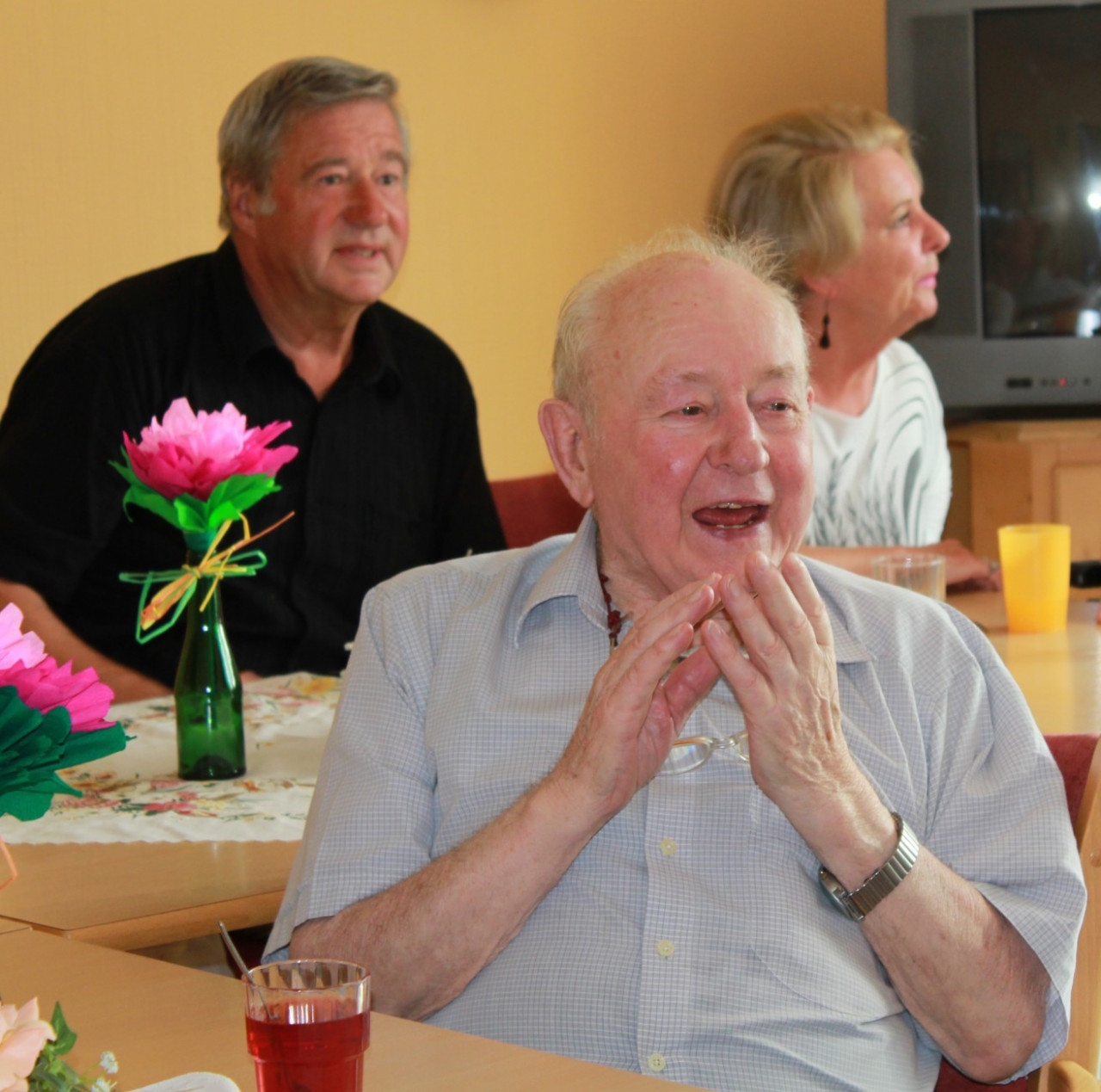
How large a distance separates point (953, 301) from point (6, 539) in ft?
8.51

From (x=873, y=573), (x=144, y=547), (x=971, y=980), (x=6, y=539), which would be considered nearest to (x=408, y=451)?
(x=144, y=547)

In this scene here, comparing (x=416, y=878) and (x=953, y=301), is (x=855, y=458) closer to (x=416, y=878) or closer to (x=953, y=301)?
(x=953, y=301)

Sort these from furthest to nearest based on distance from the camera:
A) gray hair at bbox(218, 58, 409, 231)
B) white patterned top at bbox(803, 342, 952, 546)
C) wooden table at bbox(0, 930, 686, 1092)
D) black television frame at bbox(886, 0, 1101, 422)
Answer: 1. black television frame at bbox(886, 0, 1101, 422)
2. white patterned top at bbox(803, 342, 952, 546)
3. gray hair at bbox(218, 58, 409, 231)
4. wooden table at bbox(0, 930, 686, 1092)

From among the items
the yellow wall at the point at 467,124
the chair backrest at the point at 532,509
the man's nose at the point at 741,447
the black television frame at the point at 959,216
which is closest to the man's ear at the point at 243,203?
the yellow wall at the point at 467,124

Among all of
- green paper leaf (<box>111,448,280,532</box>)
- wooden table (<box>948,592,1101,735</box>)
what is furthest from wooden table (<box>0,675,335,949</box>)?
wooden table (<box>948,592,1101,735</box>)

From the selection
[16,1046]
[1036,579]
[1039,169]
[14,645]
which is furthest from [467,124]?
[16,1046]

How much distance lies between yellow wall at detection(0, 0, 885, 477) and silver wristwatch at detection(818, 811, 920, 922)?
227cm

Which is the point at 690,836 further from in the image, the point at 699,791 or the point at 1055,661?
the point at 1055,661

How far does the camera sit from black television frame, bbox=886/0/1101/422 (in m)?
3.98

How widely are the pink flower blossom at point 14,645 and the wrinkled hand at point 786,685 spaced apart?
0.62m

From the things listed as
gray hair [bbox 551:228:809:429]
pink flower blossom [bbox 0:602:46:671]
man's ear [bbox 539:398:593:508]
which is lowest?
man's ear [bbox 539:398:593:508]

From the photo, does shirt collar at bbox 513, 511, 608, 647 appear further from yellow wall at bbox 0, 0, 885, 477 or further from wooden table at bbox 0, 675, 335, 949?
yellow wall at bbox 0, 0, 885, 477

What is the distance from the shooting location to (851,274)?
2.99m

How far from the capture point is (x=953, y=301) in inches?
161
